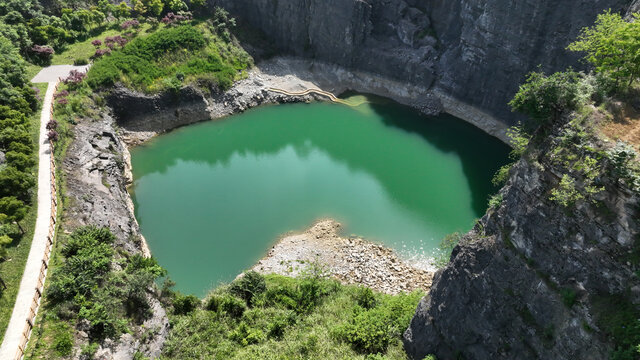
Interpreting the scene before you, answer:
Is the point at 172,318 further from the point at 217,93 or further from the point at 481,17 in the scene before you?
the point at 481,17

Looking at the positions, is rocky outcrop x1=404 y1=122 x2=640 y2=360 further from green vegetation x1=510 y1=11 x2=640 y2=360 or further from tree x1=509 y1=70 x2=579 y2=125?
tree x1=509 y1=70 x2=579 y2=125

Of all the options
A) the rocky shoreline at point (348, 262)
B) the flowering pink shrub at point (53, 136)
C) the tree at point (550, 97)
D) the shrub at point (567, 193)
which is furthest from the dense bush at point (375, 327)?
the flowering pink shrub at point (53, 136)

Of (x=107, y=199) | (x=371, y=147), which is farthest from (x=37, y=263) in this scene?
(x=371, y=147)

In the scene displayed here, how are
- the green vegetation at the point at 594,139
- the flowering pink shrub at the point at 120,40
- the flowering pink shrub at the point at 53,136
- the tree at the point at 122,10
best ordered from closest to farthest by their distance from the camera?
the green vegetation at the point at 594,139, the flowering pink shrub at the point at 53,136, the flowering pink shrub at the point at 120,40, the tree at the point at 122,10

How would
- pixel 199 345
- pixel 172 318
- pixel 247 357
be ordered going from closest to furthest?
pixel 247 357 < pixel 199 345 < pixel 172 318

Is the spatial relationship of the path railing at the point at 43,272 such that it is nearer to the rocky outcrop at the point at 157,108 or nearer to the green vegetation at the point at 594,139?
the rocky outcrop at the point at 157,108

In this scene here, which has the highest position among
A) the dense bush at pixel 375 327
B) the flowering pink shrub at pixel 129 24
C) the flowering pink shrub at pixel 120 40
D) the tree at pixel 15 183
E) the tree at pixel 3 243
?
the flowering pink shrub at pixel 129 24

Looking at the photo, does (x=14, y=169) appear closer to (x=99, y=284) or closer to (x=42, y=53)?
(x=99, y=284)

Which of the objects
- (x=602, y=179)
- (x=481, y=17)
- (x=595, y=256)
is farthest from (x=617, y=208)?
(x=481, y=17)

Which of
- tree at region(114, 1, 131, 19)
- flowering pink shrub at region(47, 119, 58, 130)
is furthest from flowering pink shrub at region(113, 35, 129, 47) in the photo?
flowering pink shrub at region(47, 119, 58, 130)
